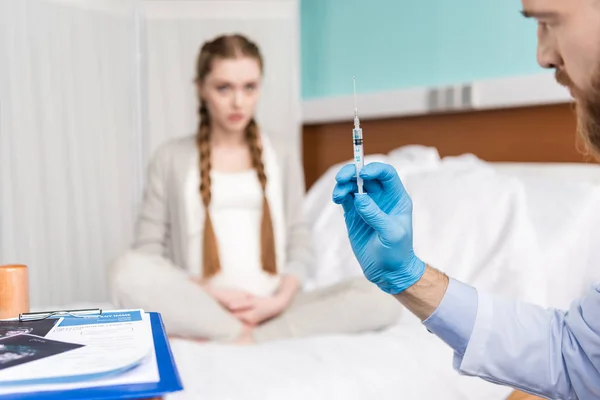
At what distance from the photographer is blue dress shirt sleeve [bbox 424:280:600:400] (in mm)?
807

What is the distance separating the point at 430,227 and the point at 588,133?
2.25 feet

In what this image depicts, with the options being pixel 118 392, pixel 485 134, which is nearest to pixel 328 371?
pixel 118 392

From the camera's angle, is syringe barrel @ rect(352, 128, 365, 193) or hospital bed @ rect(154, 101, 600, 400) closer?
syringe barrel @ rect(352, 128, 365, 193)

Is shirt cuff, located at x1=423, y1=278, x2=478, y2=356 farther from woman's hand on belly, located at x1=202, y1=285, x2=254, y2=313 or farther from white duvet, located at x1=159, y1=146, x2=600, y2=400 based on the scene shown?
woman's hand on belly, located at x1=202, y1=285, x2=254, y2=313

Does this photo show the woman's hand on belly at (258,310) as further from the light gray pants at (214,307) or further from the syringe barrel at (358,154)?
the syringe barrel at (358,154)

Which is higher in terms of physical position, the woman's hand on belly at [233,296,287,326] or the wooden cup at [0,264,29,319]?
the wooden cup at [0,264,29,319]

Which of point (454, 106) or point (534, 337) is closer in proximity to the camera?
point (534, 337)

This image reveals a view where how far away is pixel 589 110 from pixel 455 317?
297 millimetres

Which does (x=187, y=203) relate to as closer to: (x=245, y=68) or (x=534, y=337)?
(x=245, y=68)

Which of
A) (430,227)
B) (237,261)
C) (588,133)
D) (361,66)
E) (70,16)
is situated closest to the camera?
(588,133)

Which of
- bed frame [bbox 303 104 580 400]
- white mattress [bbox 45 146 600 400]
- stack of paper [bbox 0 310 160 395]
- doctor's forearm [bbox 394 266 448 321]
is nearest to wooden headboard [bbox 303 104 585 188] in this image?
bed frame [bbox 303 104 580 400]

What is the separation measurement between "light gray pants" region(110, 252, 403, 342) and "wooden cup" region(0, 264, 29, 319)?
0.54 metres

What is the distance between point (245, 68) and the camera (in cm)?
158

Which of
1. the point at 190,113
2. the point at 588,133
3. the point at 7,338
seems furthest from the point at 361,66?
the point at 7,338
